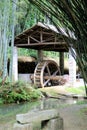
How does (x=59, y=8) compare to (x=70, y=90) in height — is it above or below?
above

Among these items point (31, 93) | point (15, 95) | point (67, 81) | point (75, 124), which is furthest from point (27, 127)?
point (67, 81)

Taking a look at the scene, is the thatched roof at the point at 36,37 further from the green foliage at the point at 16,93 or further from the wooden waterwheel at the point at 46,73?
the green foliage at the point at 16,93

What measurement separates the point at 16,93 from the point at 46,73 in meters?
5.97

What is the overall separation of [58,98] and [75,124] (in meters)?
7.05

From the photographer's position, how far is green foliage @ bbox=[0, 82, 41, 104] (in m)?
9.83

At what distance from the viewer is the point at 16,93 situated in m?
10.2

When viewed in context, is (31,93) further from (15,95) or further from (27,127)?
(27,127)

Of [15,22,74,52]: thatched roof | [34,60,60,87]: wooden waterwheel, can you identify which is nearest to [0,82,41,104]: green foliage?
[15,22,74,52]: thatched roof

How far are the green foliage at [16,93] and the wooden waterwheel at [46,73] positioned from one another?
3338 millimetres

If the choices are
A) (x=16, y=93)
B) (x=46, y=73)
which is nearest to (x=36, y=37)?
(x=46, y=73)

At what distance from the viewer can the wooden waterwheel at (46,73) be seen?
1431 centimetres

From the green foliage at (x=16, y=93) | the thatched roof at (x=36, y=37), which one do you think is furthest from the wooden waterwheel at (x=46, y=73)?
the green foliage at (x=16, y=93)

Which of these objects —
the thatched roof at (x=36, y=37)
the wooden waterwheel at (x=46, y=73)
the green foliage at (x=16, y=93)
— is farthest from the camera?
the wooden waterwheel at (x=46, y=73)

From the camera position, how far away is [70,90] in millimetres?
12406
